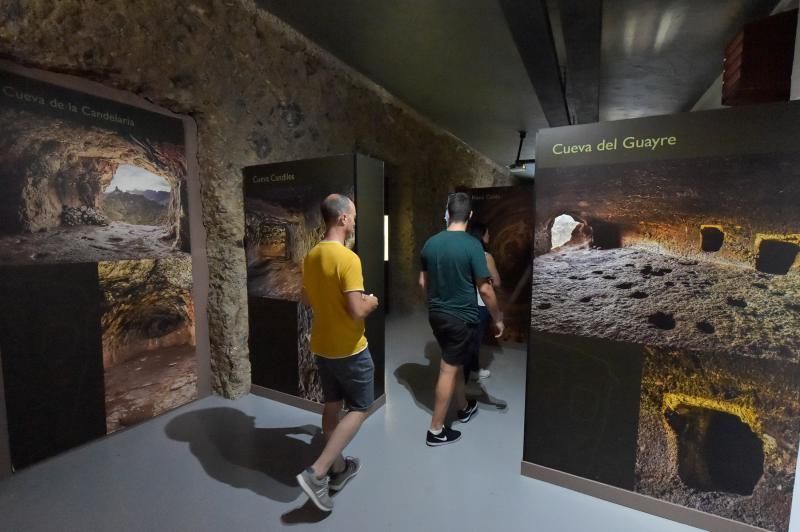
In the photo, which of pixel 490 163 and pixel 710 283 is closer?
pixel 710 283

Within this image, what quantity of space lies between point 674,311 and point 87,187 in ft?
11.4

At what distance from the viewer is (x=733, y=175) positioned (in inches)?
63.1

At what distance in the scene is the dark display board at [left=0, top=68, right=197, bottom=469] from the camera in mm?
2096

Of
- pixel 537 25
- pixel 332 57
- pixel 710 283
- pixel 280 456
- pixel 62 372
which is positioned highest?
pixel 332 57

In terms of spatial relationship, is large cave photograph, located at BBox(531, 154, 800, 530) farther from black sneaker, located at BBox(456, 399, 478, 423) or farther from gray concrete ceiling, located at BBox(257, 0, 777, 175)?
gray concrete ceiling, located at BBox(257, 0, 777, 175)

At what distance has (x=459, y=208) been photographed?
2.45 meters

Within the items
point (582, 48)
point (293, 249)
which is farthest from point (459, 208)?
point (582, 48)

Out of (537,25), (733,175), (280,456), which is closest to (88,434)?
(280,456)

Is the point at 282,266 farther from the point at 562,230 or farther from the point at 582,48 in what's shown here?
the point at 582,48

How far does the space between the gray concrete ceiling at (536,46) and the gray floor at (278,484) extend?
123 inches

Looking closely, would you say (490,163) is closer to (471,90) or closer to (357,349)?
(471,90)

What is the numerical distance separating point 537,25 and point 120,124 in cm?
312

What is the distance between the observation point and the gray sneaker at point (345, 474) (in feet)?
6.73

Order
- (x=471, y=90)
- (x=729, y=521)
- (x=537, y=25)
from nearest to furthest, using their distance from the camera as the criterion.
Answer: (x=729, y=521), (x=537, y=25), (x=471, y=90)
